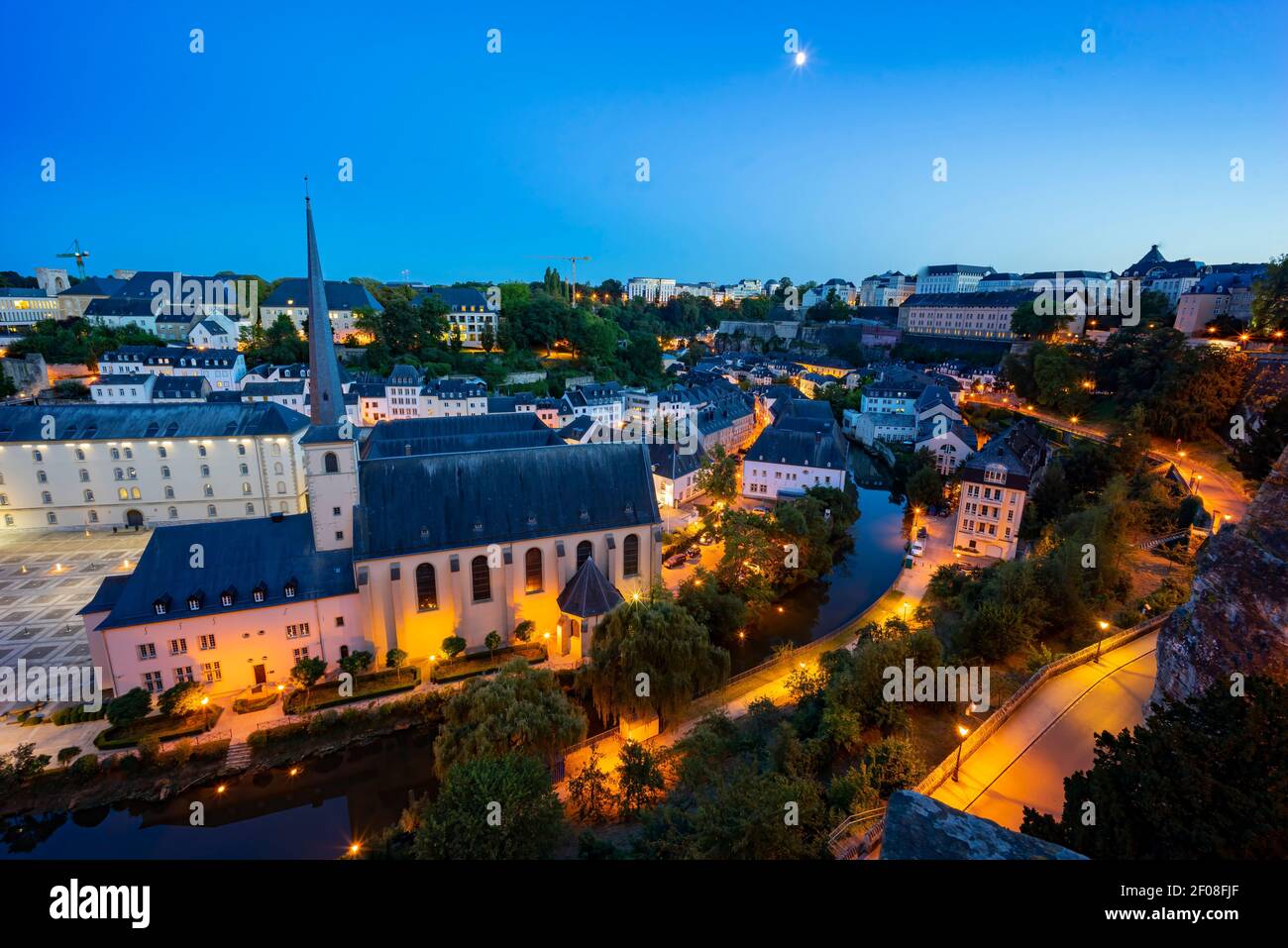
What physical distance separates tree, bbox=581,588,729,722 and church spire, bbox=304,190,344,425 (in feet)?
50.0

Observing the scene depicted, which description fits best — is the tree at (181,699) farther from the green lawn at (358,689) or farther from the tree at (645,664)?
the tree at (645,664)

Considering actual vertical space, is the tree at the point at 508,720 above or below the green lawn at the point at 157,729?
above

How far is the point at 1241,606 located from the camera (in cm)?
1495

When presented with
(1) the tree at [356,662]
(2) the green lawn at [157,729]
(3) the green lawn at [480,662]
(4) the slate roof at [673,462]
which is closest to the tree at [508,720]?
(3) the green lawn at [480,662]

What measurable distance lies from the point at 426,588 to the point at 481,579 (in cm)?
245

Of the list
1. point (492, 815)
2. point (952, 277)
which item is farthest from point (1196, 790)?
point (952, 277)

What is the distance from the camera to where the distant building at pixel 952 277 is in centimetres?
14150

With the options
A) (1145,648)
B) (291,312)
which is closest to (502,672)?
(1145,648)

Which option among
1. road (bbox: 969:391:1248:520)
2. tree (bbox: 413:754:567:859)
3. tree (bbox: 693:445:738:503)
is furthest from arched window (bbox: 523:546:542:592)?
road (bbox: 969:391:1248:520)

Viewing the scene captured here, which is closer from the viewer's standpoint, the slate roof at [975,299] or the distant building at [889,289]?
the slate roof at [975,299]

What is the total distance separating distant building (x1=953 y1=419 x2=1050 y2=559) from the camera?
1543 inches

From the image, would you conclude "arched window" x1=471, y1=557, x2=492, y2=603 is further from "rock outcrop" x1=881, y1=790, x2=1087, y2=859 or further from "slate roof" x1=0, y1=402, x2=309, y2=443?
"slate roof" x1=0, y1=402, x2=309, y2=443

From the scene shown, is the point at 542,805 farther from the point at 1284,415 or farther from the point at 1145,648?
the point at 1284,415

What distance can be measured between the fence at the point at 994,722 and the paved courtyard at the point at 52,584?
30.9 meters
